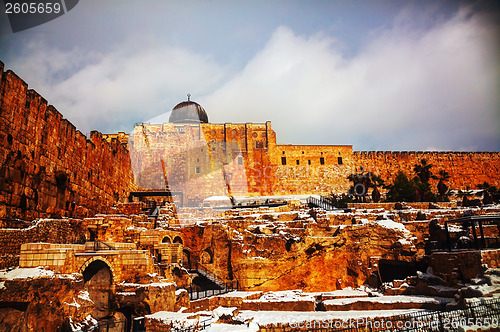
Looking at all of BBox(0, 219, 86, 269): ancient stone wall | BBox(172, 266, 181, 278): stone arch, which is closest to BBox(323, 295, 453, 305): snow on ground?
BBox(172, 266, 181, 278): stone arch

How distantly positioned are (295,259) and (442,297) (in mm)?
7235

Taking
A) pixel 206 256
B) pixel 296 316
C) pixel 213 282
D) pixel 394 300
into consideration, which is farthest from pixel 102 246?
pixel 394 300

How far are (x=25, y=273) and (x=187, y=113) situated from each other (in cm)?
3462

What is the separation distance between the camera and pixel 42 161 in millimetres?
15898

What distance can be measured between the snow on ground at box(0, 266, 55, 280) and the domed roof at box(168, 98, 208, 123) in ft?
109

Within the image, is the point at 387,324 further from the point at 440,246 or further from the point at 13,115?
the point at 13,115

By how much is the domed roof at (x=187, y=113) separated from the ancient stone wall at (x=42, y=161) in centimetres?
1953

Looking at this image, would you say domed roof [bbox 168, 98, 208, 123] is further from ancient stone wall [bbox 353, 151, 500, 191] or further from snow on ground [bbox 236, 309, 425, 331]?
snow on ground [bbox 236, 309, 425, 331]

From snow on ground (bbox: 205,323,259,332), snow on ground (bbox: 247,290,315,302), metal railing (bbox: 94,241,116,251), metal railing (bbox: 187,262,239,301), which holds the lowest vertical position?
snow on ground (bbox: 205,323,259,332)

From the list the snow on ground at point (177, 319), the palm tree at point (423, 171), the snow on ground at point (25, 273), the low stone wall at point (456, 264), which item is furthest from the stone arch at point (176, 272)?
the palm tree at point (423, 171)

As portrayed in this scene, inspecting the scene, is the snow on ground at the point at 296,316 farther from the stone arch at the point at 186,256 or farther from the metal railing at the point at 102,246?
the stone arch at the point at 186,256

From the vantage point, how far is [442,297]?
15.4m

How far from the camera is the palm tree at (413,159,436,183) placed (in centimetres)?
3988

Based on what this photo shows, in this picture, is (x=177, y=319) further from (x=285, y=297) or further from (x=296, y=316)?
(x=285, y=297)
